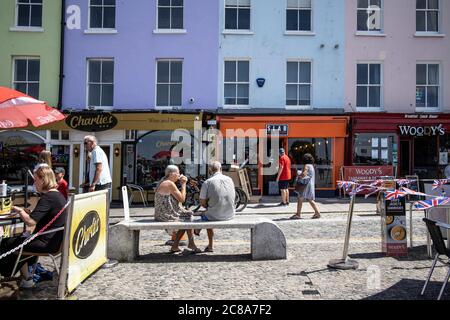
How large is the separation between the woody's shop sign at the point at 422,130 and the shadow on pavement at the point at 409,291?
12792 millimetres

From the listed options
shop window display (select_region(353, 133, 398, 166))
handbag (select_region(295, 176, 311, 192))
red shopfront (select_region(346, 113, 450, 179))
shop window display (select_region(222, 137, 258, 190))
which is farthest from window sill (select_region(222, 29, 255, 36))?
handbag (select_region(295, 176, 311, 192))

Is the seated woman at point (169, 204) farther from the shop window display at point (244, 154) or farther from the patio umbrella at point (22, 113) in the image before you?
the shop window display at point (244, 154)

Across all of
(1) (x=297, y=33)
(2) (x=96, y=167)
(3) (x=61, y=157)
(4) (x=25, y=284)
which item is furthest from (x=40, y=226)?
(1) (x=297, y=33)

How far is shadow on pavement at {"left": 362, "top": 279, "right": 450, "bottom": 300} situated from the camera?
4766mm

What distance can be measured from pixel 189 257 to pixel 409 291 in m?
3.33

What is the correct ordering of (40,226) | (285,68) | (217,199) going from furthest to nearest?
(285,68)
(217,199)
(40,226)

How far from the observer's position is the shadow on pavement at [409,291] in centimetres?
477

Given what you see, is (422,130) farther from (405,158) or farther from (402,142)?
(405,158)

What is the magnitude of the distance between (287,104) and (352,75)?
118 inches

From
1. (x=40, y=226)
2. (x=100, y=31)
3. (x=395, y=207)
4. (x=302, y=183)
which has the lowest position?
(x=40, y=226)

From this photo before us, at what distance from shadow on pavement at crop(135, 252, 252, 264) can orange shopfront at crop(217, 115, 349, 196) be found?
10.1 m

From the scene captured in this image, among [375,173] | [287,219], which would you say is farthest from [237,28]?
[287,219]

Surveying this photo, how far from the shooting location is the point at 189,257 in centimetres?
681

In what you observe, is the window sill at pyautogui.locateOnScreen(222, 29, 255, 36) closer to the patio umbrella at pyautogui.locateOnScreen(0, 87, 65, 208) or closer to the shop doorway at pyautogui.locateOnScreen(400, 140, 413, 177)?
the shop doorway at pyautogui.locateOnScreen(400, 140, 413, 177)
